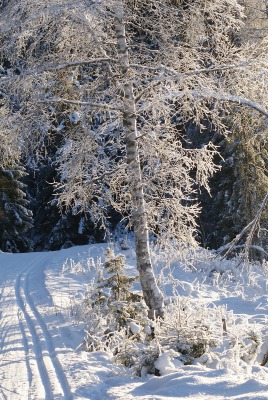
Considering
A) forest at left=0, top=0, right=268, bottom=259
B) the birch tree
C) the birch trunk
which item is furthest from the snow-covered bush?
forest at left=0, top=0, right=268, bottom=259

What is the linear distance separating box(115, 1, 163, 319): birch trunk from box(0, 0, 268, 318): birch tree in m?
0.02

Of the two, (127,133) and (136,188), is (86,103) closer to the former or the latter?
(127,133)

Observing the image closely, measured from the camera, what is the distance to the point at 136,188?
279 inches

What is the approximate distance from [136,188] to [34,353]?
2.71m

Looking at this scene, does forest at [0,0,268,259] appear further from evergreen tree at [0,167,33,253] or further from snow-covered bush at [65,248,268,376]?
evergreen tree at [0,167,33,253]

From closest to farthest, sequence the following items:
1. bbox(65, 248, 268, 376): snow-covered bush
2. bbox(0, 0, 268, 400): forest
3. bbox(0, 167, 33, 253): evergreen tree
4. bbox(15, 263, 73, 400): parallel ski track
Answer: bbox(15, 263, 73, 400): parallel ski track
bbox(65, 248, 268, 376): snow-covered bush
bbox(0, 0, 268, 400): forest
bbox(0, 167, 33, 253): evergreen tree

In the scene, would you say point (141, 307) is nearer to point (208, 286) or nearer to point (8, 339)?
point (8, 339)

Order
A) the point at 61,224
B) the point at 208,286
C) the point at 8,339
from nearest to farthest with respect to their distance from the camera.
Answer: the point at 8,339 → the point at 208,286 → the point at 61,224

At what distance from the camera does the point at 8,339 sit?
6496 millimetres

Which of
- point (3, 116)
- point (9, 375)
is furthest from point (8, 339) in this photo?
point (3, 116)

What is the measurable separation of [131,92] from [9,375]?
422 cm

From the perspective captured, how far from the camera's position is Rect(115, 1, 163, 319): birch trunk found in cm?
707

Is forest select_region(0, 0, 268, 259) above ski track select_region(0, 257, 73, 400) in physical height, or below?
above

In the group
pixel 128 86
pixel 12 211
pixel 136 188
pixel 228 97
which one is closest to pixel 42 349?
pixel 136 188
